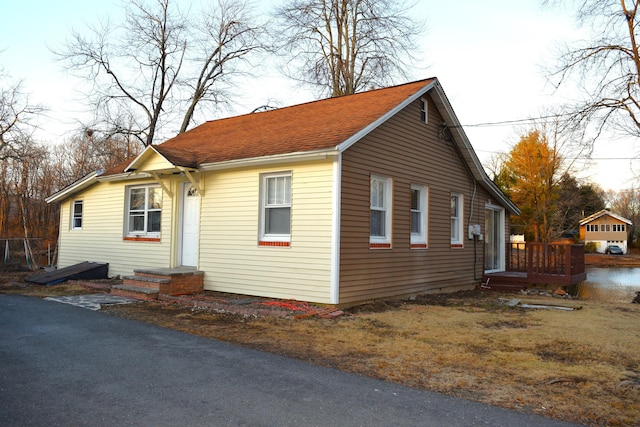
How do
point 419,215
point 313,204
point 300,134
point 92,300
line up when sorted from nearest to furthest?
point 313,204
point 92,300
point 300,134
point 419,215

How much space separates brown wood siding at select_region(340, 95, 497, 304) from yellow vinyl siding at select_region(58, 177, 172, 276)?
18.1 ft

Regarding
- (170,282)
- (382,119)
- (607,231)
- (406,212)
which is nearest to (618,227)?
(607,231)

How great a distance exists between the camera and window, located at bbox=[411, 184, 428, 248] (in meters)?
12.5

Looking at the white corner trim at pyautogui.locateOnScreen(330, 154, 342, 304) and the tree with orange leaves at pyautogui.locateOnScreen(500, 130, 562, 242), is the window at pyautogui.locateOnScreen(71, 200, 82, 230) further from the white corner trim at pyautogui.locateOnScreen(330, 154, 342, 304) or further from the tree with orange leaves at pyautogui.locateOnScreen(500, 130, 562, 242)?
the tree with orange leaves at pyautogui.locateOnScreen(500, 130, 562, 242)

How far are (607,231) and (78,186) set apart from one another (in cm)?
6526

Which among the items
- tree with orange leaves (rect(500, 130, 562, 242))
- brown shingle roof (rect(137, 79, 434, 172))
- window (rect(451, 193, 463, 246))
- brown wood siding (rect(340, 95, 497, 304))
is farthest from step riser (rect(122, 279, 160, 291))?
tree with orange leaves (rect(500, 130, 562, 242))

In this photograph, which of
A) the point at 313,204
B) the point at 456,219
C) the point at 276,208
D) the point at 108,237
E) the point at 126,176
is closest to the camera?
the point at 313,204

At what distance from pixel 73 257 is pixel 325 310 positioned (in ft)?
35.6

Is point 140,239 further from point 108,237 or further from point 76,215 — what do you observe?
point 76,215

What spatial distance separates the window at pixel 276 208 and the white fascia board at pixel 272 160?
1.57ft

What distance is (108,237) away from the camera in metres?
15.0

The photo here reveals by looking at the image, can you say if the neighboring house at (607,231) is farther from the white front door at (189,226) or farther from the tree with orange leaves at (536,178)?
the white front door at (189,226)

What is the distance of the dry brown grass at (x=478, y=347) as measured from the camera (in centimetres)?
471

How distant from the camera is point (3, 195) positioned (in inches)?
1201
